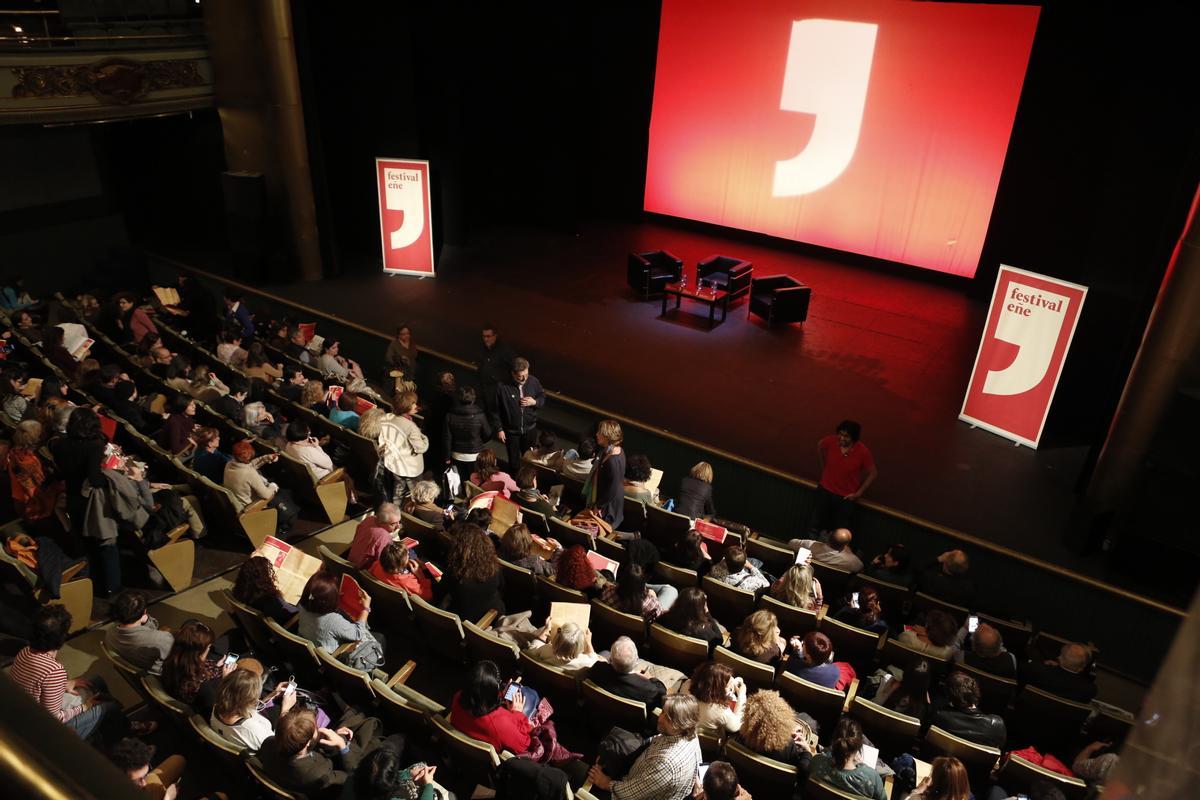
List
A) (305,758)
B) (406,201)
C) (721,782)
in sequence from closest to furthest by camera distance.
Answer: (721,782)
(305,758)
(406,201)

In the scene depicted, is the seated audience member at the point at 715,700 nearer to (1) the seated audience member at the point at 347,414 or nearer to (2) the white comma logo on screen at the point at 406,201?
(1) the seated audience member at the point at 347,414

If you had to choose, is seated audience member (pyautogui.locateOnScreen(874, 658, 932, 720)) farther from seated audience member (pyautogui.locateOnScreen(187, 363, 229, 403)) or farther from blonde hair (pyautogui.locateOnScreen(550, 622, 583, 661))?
seated audience member (pyautogui.locateOnScreen(187, 363, 229, 403))

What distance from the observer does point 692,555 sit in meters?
6.18

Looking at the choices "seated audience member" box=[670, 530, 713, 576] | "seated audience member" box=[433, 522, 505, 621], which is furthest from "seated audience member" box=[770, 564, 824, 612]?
"seated audience member" box=[433, 522, 505, 621]

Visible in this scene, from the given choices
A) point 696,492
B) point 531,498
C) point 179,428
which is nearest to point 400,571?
point 531,498

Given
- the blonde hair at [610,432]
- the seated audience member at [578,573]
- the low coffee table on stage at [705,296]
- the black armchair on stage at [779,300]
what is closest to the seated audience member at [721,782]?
the seated audience member at [578,573]

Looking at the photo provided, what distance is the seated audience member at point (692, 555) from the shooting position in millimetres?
6159

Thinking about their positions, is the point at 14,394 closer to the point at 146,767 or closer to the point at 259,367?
→ the point at 259,367

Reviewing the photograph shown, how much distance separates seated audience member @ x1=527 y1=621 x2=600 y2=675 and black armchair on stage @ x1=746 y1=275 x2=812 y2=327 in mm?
7377

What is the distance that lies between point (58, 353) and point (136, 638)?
17.0 ft

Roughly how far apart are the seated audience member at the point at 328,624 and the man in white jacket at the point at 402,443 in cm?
216

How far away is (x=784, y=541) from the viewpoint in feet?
25.9

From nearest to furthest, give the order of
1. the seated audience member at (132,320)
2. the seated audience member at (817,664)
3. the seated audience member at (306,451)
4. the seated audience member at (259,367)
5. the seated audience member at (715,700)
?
the seated audience member at (715,700), the seated audience member at (817,664), the seated audience member at (306,451), the seated audience member at (259,367), the seated audience member at (132,320)

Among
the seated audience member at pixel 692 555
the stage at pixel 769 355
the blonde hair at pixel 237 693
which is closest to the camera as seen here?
the blonde hair at pixel 237 693
